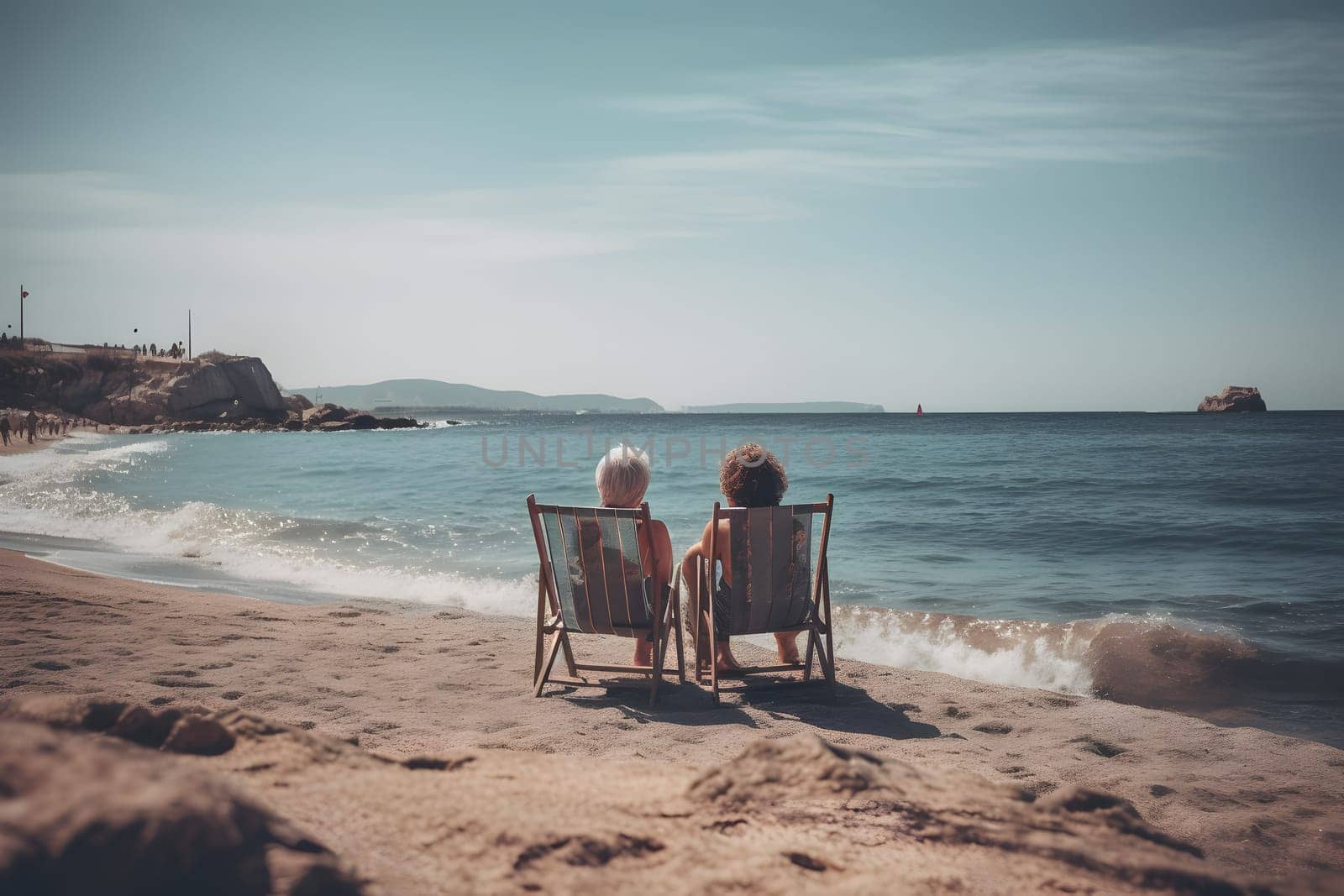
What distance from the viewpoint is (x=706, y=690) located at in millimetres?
4965

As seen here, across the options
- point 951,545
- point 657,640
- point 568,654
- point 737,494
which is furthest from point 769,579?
point 951,545

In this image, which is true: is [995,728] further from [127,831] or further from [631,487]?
[127,831]

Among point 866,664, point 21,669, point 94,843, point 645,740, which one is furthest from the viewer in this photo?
point 866,664

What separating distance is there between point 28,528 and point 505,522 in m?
7.28

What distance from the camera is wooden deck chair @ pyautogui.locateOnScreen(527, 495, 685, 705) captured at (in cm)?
470

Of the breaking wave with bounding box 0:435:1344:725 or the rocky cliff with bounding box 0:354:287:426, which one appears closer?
the breaking wave with bounding box 0:435:1344:725

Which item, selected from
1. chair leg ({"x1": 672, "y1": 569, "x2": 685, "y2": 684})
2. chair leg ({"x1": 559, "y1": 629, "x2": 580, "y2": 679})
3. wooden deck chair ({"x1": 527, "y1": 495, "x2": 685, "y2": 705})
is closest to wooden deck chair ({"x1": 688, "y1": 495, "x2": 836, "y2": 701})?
chair leg ({"x1": 672, "y1": 569, "x2": 685, "y2": 684})

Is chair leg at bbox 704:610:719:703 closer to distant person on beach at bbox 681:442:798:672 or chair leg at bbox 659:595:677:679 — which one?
distant person on beach at bbox 681:442:798:672

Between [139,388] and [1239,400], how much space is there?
93.4 m

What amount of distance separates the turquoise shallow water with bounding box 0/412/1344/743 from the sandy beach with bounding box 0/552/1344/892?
1.42 metres

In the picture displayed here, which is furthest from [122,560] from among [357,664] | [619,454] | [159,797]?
[159,797]

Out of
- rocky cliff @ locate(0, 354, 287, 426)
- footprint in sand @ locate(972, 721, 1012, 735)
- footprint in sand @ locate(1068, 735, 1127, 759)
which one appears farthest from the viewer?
rocky cliff @ locate(0, 354, 287, 426)

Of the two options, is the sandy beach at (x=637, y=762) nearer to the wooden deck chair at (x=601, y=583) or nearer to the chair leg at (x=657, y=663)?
the chair leg at (x=657, y=663)

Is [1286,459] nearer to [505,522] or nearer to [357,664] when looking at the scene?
[505,522]
